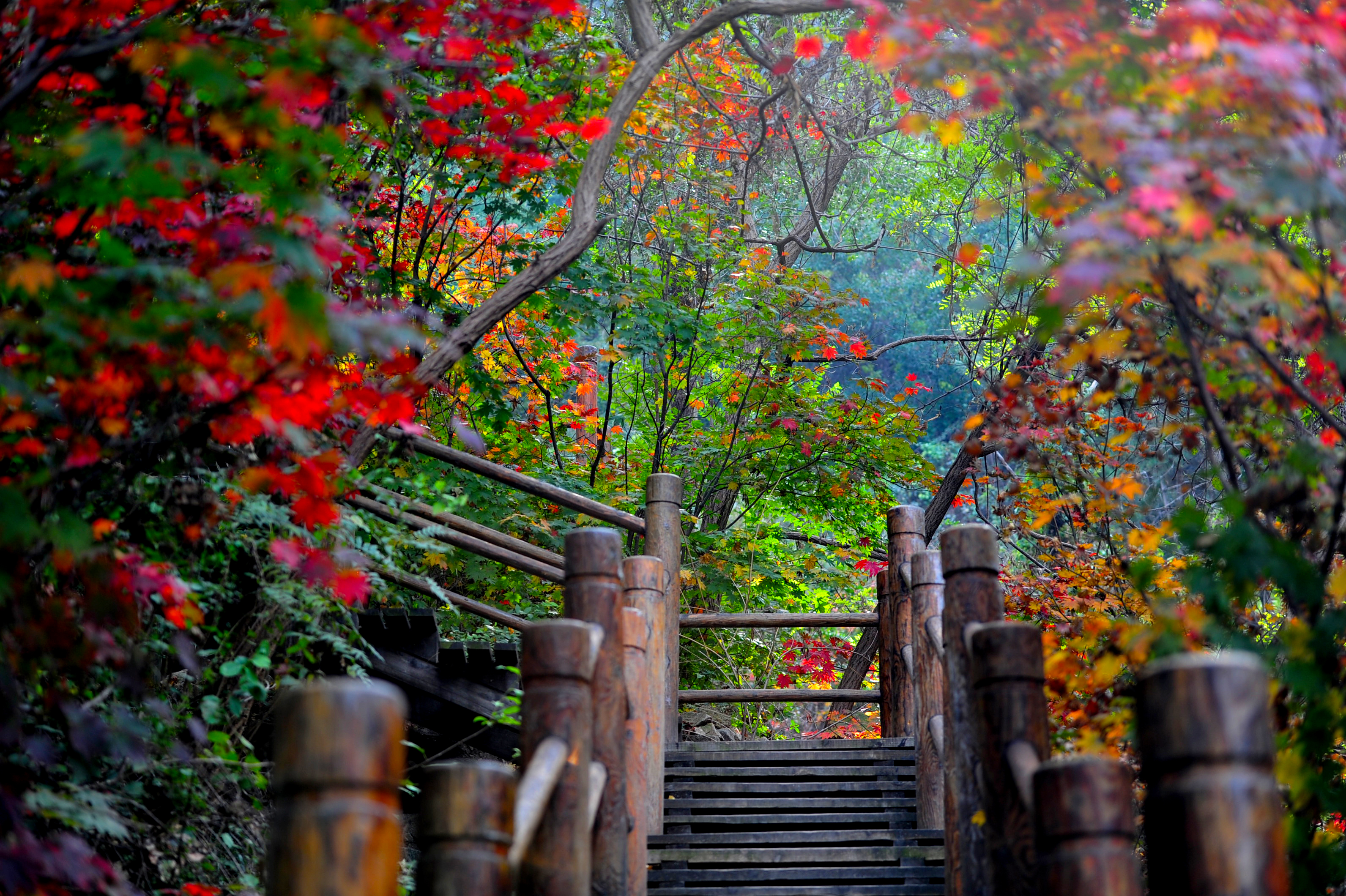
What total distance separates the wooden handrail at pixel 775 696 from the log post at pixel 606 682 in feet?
10.4

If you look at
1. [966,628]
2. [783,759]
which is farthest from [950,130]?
[783,759]

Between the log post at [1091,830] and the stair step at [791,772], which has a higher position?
the stair step at [791,772]

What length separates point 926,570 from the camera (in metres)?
4.70

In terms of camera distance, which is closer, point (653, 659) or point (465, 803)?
point (465, 803)

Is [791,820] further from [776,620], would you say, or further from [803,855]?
[776,620]

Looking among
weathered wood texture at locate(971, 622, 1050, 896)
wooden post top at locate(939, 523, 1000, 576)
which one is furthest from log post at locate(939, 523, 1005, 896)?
weathered wood texture at locate(971, 622, 1050, 896)

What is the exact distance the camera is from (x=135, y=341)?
7.15ft

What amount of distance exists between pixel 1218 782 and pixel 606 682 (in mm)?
1594

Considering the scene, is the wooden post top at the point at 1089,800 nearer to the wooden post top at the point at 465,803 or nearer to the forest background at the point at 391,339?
the forest background at the point at 391,339

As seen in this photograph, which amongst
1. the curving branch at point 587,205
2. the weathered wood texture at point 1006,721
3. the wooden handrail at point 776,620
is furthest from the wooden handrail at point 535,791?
the wooden handrail at point 776,620

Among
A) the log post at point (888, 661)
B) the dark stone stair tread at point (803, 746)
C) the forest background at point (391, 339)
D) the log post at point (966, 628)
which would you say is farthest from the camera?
the log post at point (888, 661)

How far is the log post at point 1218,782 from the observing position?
154 centimetres

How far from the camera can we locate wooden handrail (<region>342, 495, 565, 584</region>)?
4844 millimetres

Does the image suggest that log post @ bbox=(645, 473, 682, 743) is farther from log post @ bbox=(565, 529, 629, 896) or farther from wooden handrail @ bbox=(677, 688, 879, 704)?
log post @ bbox=(565, 529, 629, 896)
